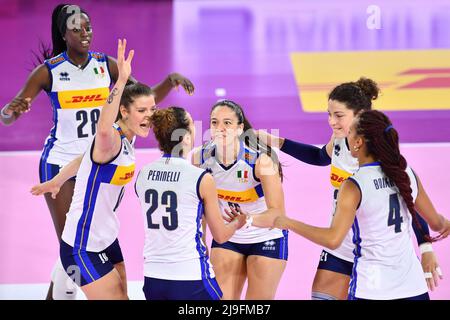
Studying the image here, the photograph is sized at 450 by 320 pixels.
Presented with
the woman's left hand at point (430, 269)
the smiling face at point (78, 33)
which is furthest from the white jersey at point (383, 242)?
the smiling face at point (78, 33)

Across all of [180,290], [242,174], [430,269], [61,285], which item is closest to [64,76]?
[61,285]

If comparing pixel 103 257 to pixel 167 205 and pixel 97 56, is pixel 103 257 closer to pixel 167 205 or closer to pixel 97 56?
pixel 167 205

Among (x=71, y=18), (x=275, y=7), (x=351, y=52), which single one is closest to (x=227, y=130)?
(x=71, y=18)

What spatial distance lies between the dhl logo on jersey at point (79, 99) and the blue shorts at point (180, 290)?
7.24ft

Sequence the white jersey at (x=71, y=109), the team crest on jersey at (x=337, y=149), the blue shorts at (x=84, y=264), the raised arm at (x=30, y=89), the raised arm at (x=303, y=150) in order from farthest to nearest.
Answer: the white jersey at (x=71, y=109), the raised arm at (x=30, y=89), the raised arm at (x=303, y=150), the team crest on jersey at (x=337, y=149), the blue shorts at (x=84, y=264)

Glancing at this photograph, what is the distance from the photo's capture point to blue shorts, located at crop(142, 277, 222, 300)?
5102 mm

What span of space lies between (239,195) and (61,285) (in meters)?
1.55

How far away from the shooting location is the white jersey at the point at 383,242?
16.1ft

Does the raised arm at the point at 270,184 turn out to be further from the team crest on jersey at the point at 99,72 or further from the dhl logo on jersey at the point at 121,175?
the team crest on jersey at the point at 99,72

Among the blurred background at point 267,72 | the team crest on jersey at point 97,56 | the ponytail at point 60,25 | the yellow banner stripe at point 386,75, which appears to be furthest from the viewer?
the yellow banner stripe at point 386,75

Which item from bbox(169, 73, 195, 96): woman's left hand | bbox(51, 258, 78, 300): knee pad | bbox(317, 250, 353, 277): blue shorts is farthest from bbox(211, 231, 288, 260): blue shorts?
bbox(169, 73, 195, 96): woman's left hand

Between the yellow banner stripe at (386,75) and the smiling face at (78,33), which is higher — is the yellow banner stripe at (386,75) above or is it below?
Answer: below

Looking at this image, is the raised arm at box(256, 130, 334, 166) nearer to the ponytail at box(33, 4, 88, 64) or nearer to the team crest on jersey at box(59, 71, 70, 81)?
the team crest on jersey at box(59, 71, 70, 81)

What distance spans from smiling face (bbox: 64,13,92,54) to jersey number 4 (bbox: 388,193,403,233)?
3199 mm
